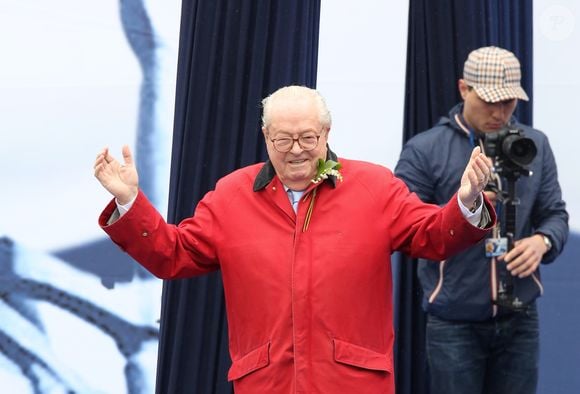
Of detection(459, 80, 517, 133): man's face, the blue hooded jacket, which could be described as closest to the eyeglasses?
the blue hooded jacket

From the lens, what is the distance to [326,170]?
Answer: 232cm

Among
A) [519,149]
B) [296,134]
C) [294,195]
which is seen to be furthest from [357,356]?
[519,149]

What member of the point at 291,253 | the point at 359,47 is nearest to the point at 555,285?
the point at 359,47

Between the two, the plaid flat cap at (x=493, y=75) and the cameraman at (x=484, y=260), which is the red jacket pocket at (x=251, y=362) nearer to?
the cameraman at (x=484, y=260)

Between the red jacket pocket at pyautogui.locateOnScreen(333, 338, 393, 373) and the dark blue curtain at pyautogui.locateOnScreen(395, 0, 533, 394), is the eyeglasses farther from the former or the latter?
the dark blue curtain at pyautogui.locateOnScreen(395, 0, 533, 394)

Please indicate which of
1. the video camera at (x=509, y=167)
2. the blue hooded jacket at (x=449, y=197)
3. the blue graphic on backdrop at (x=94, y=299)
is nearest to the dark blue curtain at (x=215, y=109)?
the blue graphic on backdrop at (x=94, y=299)

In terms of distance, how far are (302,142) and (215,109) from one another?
4.04 feet

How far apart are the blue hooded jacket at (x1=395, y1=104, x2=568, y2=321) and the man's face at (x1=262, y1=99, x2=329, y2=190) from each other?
2.33 ft

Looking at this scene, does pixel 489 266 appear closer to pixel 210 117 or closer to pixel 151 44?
pixel 210 117

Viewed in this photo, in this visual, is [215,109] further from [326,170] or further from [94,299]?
[326,170]

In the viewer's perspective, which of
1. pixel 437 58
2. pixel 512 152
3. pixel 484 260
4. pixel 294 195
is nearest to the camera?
pixel 294 195

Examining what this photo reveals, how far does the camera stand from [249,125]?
346cm

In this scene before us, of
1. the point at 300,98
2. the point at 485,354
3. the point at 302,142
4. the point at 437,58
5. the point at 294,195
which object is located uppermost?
the point at 437,58

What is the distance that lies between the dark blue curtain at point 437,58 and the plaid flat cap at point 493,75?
0.39 metres
